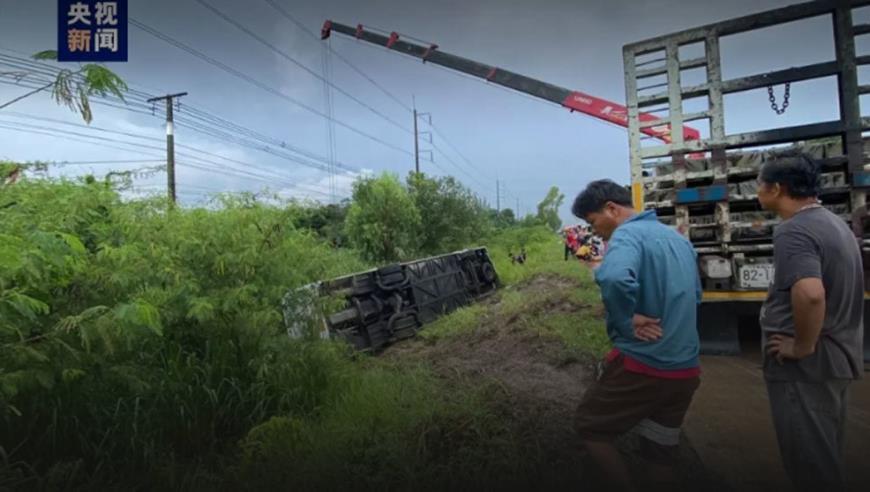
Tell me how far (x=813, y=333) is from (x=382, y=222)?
12360 mm

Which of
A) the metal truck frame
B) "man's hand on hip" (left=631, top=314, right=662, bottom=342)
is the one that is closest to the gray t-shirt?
"man's hand on hip" (left=631, top=314, right=662, bottom=342)

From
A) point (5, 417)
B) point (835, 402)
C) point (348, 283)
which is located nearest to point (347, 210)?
point (348, 283)

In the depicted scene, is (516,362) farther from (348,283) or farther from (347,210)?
(347,210)

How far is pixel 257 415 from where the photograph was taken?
9.56 feet

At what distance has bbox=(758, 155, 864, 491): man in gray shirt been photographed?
1633 millimetres

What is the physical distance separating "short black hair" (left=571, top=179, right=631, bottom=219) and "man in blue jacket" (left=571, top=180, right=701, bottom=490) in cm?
10

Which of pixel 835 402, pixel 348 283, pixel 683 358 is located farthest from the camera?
pixel 348 283

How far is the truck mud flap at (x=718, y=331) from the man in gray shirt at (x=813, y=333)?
2797 millimetres

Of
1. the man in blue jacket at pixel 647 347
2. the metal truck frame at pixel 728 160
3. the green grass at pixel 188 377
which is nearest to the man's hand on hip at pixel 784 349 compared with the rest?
the man in blue jacket at pixel 647 347

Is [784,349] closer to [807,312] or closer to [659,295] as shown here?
[807,312]

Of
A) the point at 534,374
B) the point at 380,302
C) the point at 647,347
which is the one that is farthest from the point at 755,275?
the point at 380,302

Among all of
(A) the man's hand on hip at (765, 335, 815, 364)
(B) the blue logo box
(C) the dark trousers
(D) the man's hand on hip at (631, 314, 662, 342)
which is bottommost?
(C) the dark trousers

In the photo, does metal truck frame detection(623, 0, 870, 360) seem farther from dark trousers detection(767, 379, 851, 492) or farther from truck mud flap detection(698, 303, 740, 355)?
dark trousers detection(767, 379, 851, 492)

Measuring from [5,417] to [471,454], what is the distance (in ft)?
7.00
